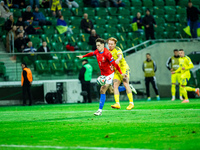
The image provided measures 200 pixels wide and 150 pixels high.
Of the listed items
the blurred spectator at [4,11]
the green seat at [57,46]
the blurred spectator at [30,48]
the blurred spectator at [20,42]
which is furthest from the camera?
the blurred spectator at [4,11]

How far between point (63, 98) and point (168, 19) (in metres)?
11.0

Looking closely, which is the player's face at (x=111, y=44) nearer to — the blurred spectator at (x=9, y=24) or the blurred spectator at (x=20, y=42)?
the blurred spectator at (x=20, y=42)

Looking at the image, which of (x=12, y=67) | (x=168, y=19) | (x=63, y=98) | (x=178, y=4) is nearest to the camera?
(x=12, y=67)

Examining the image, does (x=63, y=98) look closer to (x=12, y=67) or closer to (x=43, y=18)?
(x=12, y=67)

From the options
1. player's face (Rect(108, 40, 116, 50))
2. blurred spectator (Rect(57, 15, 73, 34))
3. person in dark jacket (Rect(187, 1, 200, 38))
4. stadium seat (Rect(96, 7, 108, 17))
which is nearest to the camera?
player's face (Rect(108, 40, 116, 50))

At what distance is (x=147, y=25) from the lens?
25.5 meters

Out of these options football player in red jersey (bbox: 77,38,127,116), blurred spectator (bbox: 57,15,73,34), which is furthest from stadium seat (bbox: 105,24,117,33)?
football player in red jersey (bbox: 77,38,127,116)

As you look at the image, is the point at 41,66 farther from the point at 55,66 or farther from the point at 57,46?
the point at 57,46

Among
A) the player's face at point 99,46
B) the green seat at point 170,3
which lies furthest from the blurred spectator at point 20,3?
the player's face at point 99,46

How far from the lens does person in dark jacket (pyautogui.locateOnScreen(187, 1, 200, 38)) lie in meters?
26.4

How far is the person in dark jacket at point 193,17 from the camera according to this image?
2639 centimetres

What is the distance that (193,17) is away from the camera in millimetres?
26500

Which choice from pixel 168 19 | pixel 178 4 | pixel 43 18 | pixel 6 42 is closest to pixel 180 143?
pixel 6 42

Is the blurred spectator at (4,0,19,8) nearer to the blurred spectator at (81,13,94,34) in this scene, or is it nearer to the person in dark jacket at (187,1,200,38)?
the blurred spectator at (81,13,94,34)
